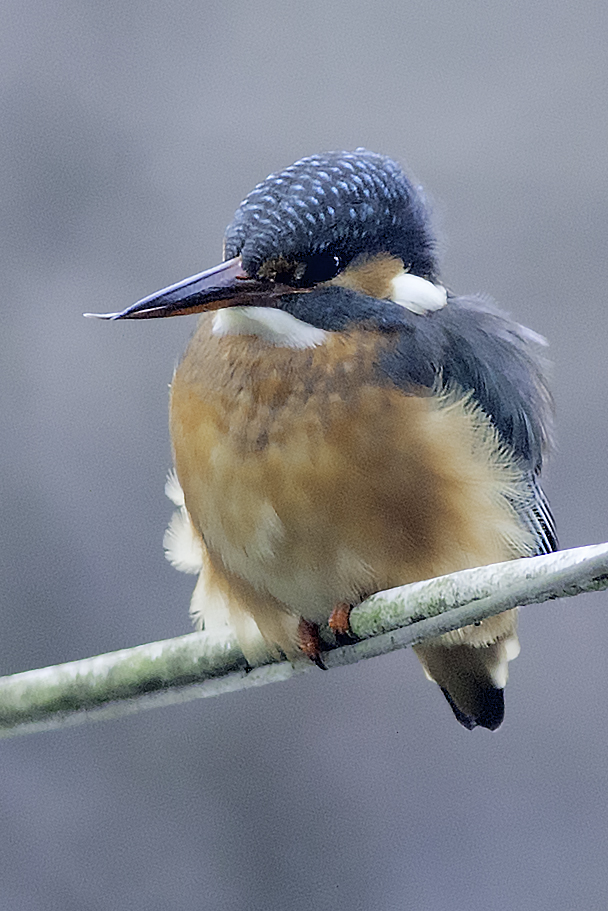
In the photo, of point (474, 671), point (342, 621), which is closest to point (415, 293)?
point (342, 621)

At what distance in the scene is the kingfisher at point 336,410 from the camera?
0.61m

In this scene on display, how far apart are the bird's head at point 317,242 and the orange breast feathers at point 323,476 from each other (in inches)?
1.7

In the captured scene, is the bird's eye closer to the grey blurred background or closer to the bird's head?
the bird's head

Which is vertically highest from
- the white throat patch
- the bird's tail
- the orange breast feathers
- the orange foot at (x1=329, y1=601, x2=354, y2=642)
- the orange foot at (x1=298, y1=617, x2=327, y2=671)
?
the white throat patch

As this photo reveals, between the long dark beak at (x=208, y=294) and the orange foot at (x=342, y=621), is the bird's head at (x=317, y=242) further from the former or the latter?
the orange foot at (x=342, y=621)

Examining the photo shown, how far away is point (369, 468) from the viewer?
2.20ft

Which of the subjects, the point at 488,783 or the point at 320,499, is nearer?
the point at 320,499

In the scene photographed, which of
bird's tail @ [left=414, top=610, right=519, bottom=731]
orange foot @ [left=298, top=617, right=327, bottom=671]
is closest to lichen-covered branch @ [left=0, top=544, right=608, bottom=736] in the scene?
orange foot @ [left=298, top=617, right=327, bottom=671]

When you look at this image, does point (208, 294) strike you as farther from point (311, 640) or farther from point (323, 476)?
point (311, 640)

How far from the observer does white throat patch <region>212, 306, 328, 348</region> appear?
629 millimetres

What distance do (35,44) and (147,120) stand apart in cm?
14

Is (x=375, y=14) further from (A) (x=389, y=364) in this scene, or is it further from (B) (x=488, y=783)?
(B) (x=488, y=783)

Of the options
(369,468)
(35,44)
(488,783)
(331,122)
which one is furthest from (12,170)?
(488,783)

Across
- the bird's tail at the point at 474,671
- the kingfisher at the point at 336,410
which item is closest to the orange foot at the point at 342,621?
the kingfisher at the point at 336,410
